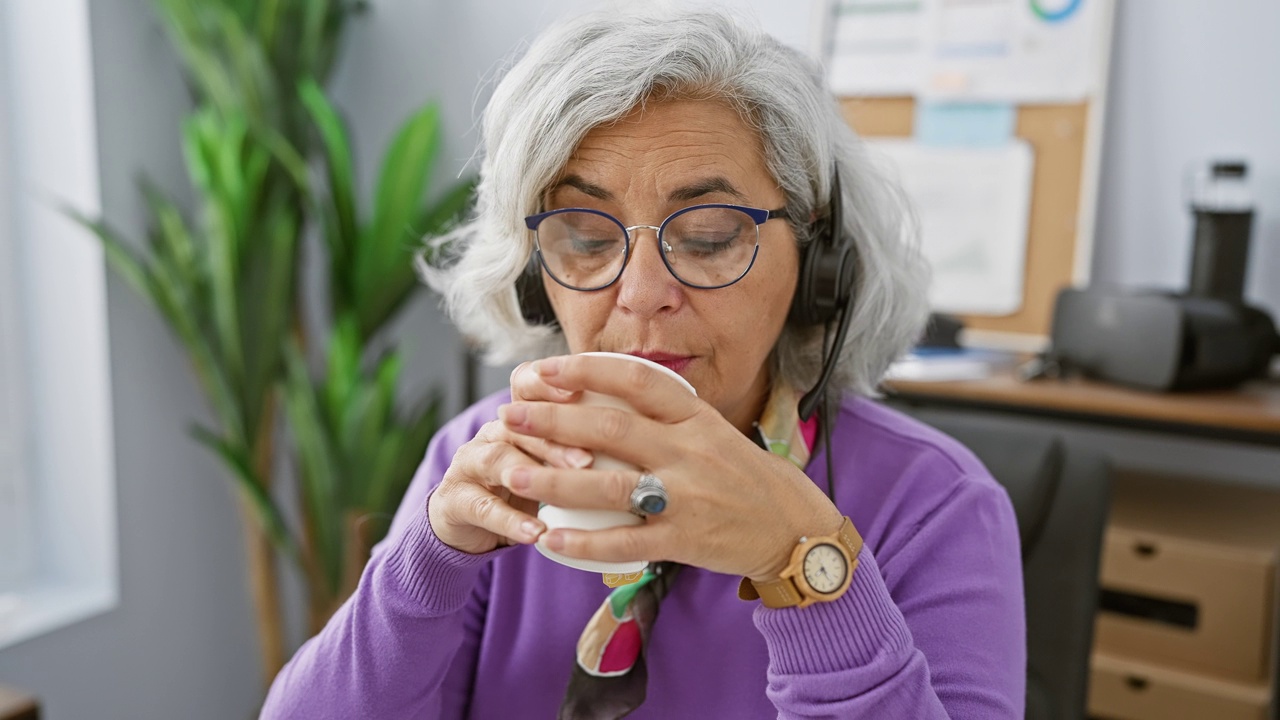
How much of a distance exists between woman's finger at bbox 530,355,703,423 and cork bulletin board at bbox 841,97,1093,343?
1.48 m

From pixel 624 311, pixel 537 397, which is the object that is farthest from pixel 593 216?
pixel 537 397

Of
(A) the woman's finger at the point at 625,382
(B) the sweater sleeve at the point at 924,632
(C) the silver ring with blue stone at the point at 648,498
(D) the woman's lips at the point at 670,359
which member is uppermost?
(A) the woman's finger at the point at 625,382

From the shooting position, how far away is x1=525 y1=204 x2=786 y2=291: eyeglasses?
0.86 metres

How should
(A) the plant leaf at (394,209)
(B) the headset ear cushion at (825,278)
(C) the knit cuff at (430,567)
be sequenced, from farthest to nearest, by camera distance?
(A) the plant leaf at (394,209) → (B) the headset ear cushion at (825,278) → (C) the knit cuff at (430,567)

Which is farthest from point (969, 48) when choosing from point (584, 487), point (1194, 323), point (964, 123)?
point (584, 487)

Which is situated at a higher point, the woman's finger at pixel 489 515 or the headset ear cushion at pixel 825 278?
the headset ear cushion at pixel 825 278

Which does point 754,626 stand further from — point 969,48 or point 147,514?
point 147,514

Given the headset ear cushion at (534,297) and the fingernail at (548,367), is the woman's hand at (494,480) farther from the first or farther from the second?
the headset ear cushion at (534,297)

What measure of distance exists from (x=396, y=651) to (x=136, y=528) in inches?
66.7

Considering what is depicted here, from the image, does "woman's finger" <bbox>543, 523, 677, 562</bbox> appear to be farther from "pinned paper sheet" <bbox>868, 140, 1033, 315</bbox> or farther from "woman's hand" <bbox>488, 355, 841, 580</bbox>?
"pinned paper sheet" <bbox>868, 140, 1033, 315</bbox>

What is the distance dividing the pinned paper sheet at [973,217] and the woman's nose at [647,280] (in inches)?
53.5

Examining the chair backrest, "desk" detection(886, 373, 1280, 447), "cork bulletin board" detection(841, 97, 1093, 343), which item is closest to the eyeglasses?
the chair backrest

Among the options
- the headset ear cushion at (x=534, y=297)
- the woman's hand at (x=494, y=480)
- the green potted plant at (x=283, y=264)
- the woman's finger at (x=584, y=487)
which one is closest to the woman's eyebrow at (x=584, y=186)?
the headset ear cushion at (x=534, y=297)

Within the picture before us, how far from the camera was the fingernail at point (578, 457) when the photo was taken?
2.07 feet
